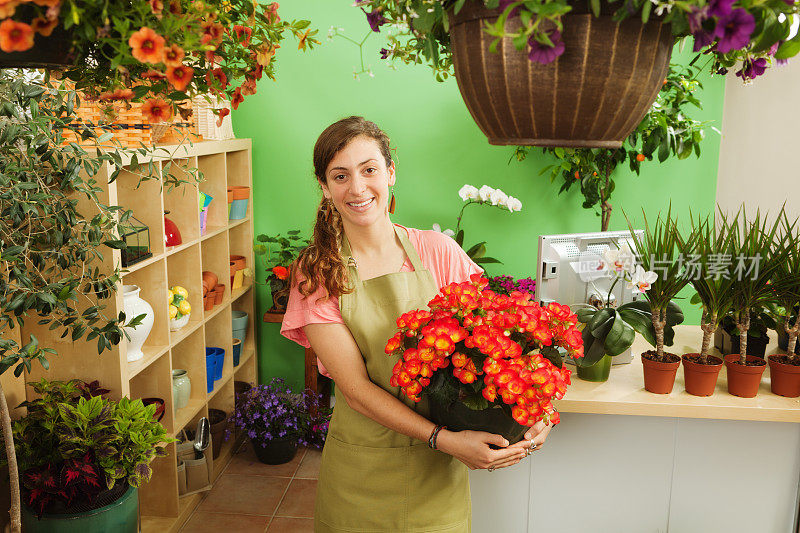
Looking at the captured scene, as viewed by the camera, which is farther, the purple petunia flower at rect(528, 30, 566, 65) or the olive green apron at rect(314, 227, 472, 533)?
the olive green apron at rect(314, 227, 472, 533)

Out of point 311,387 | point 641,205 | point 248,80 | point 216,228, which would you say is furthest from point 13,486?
point 641,205

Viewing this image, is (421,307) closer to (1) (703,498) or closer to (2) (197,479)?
(1) (703,498)

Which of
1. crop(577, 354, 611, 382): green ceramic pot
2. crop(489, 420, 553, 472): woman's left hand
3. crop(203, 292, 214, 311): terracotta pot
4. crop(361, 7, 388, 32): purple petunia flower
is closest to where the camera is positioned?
crop(361, 7, 388, 32): purple petunia flower

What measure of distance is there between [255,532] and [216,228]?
1508 millimetres

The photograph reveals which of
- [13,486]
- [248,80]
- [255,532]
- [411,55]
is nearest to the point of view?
[248,80]

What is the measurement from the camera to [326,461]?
6.24 ft

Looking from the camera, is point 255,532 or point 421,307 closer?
point 421,307

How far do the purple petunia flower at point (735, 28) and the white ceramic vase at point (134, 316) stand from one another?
7.63 ft

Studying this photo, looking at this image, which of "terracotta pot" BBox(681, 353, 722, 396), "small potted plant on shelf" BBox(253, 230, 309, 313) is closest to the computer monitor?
"terracotta pot" BBox(681, 353, 722, 396)

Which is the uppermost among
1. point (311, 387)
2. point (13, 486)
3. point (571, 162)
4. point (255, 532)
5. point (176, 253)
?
point (571, 162)

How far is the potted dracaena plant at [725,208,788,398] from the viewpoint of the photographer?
210 cm

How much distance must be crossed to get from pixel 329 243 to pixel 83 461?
3.35ft

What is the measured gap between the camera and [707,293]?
2184 millimetres

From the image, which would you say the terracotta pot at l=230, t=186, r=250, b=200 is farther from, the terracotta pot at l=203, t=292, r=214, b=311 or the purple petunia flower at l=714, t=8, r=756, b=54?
the purple petunia flower at l=714, t=8, r=756, b=54
